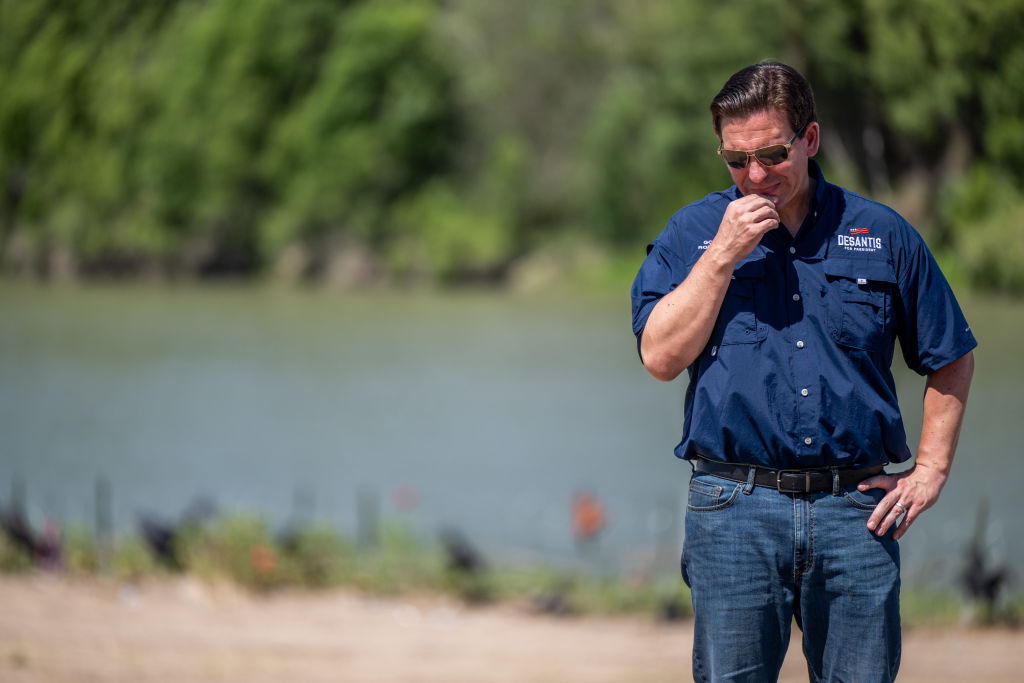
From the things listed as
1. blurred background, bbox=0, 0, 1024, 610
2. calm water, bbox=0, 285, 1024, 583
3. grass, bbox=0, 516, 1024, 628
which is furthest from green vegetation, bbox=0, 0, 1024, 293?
grass, bbox=0, 516, 1024, 628

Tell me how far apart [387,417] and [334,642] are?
277 inches

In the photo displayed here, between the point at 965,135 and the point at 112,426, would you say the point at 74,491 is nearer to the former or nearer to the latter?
the point at 112,426

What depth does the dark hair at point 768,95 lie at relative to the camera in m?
1.83

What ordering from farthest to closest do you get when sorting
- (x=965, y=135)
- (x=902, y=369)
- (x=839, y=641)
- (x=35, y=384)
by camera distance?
(x=35, y=384) < (x=902, y=369) < (x=965, y=135) < (x=839, y=641)

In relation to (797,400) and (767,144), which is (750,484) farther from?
(767,144)

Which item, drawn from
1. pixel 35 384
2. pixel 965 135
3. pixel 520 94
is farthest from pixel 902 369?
pixel 35 384

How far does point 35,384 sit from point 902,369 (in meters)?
10.9

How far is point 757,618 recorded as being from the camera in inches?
73.8

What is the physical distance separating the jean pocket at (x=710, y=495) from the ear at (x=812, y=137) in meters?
0.60

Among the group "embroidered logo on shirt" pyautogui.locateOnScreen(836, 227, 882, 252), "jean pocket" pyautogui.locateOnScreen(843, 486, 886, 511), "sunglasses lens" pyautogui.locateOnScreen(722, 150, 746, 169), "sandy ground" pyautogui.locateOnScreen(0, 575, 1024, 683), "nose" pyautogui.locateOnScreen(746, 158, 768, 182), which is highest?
"sunglasses lens" pyautogui.locateOnScreen(722, 150, 746, 169)

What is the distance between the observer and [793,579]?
1.89 m

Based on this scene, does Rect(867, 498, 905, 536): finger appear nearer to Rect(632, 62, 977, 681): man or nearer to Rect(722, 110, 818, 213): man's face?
Rect(632, 62, 977, 681): man

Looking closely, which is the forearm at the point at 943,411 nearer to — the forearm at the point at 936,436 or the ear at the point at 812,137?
the forearm at the point at 936,436

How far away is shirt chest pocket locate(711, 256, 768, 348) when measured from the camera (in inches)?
74.4
